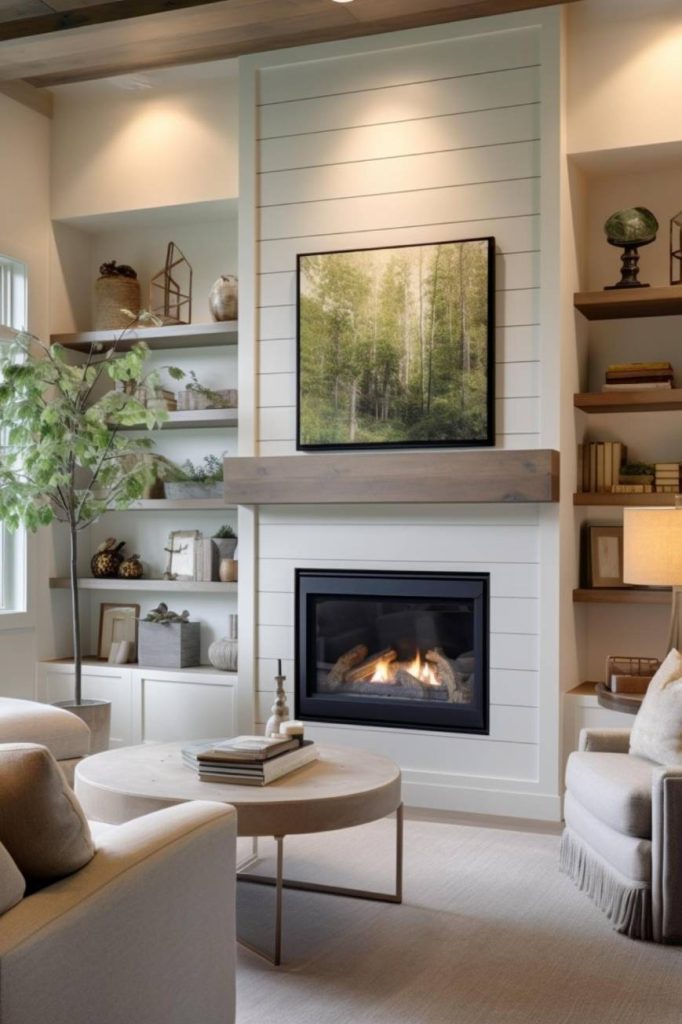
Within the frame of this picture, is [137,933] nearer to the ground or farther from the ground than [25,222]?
nearer to the ground

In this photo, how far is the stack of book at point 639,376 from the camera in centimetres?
473

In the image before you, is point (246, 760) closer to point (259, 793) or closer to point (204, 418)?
point (259, 793)

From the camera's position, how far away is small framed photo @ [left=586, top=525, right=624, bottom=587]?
4844 millimetres

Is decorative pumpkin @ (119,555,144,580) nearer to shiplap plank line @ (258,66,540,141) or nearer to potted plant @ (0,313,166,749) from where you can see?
potted plant @ (0,313,166,749)

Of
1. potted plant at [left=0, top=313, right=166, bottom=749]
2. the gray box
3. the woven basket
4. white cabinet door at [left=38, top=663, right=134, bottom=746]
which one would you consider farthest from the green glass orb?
white cabinet door at [left=38, top=663, right=134, bottom=746]

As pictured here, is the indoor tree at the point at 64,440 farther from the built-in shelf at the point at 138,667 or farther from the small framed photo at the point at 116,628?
the small framed photo at the point at 116,628

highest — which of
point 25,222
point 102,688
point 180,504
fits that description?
point 25,222

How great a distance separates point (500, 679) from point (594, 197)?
2187mm

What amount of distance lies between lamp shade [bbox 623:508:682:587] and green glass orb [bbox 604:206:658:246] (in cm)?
132

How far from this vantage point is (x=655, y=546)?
156 inches

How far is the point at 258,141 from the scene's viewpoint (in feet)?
16.5

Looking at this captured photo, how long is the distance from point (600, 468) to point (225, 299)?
1.92 metres

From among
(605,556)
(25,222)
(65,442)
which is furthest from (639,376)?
(25,222)

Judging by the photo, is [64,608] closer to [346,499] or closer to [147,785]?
[346,499]
